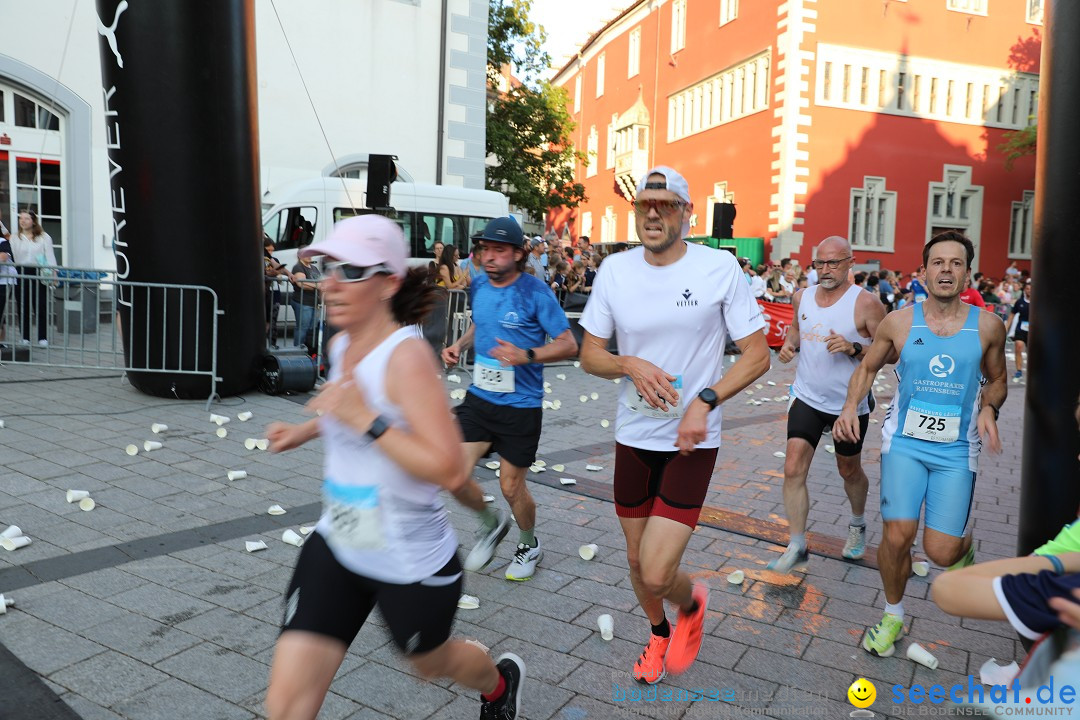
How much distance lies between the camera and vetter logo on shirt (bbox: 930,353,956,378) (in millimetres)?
3700

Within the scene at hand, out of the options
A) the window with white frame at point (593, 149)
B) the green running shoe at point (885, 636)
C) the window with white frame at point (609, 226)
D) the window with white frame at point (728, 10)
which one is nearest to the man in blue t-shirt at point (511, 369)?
the green running shoe at point (885, 636)

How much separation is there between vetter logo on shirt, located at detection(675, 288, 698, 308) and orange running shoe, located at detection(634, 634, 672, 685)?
53.7 inches

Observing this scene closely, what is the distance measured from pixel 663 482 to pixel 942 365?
57.8 inches

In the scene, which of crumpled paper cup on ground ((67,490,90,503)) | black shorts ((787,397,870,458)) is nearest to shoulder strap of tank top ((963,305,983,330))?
black shorts ((787,397,870,458))

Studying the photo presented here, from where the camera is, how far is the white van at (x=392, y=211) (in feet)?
51.5

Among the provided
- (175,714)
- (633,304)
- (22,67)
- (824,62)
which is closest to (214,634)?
(175,714)

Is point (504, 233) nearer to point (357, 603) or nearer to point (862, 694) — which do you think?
point (357, 603)

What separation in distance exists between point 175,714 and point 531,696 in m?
1.29

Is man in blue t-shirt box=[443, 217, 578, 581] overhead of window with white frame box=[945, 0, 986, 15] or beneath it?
beneath

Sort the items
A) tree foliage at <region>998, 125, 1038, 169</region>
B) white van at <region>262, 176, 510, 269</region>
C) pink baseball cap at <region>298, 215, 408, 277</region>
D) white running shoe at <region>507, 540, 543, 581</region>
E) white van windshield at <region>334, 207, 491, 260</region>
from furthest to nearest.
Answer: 1. tree foliage at <region>998, 125, 1038, 169</region>
2. white van windshield at <region>334, 207, 491, 260</region>
3. white van at <region>262, 176, 510, 269</region>
4. white running shoe at <region>507, 540, 543, 581</region>
5. pink baseball cap at <region>298, 215, 408, 277</region>

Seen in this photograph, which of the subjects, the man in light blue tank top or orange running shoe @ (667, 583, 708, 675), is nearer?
orange running shoe @ (667, 583, 708, 675)

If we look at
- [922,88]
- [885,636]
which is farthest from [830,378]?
[922,88]

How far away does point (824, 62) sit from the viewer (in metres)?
28.9

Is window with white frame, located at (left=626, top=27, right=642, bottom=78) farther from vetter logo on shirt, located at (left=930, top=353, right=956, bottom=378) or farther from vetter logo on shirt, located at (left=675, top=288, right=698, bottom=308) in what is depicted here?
vetter logo on shirt, located at (left=675, top=288, right=698, bottom=308)
